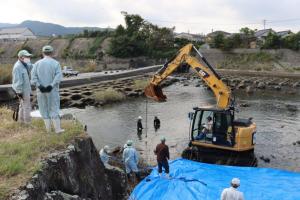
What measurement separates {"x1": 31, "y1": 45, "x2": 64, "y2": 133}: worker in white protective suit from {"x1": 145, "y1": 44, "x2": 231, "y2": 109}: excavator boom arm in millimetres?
8174

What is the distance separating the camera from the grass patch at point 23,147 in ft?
22.1

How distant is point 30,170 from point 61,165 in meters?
0.89

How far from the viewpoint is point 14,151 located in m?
8.03

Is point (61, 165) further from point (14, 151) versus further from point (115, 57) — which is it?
point (115, 57)

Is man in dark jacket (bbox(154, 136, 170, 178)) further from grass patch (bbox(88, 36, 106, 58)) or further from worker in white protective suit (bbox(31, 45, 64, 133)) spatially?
grass patch (bbox(88, 36, 106, 58))

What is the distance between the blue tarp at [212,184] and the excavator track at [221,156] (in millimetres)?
1611

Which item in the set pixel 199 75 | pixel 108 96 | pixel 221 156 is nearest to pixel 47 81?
pixel 221 156

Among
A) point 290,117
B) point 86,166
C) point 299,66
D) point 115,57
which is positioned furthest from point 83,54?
point 86,166

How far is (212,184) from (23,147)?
6361 mm

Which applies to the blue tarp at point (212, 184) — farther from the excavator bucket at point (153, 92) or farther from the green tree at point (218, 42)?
the green tree at point (218, 42)

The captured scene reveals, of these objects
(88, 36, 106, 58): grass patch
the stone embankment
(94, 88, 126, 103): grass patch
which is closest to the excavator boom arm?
the stone embankment

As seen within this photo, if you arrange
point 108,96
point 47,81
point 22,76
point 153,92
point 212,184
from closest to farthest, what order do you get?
1. point 47,81
2. point 22,76
3. point 212,184
4. point 153,92
5. point 108,96

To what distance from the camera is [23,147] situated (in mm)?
8109

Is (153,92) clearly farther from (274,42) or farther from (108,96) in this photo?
(274,42)
